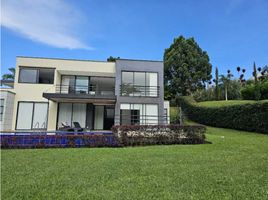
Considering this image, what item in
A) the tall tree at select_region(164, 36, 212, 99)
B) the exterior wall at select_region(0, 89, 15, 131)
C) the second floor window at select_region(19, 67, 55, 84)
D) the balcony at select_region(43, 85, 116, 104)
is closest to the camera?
the balcony at select_region(43, 85, 116, 104)

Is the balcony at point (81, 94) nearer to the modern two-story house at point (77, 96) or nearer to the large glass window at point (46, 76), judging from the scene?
the modern two-story house at point (77, 96)

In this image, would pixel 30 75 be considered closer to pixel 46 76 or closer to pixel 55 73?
pixel 46 76

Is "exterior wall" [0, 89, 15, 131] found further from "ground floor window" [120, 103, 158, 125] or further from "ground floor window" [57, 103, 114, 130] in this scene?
"ground floor window" [120, 103, 158, 125]

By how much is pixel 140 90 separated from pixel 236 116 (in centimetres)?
965

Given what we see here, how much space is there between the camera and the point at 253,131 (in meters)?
16.0

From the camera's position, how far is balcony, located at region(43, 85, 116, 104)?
1568 cm

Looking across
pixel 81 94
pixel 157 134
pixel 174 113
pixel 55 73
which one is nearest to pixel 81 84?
pixel 55 73

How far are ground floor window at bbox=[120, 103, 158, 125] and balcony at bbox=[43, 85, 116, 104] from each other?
1482mm

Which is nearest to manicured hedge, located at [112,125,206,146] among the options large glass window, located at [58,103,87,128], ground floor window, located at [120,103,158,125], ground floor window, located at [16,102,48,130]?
ground floor window, located at [120,103,158,125]

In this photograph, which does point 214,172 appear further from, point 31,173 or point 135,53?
point 135,53

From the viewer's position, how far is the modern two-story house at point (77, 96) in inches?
653

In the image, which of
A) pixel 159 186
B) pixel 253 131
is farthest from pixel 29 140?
pixel 253 131

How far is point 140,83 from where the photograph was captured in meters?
17.8

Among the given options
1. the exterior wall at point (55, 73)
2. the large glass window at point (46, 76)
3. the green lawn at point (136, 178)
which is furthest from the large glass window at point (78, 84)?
the green lawn at point (136, 178)
